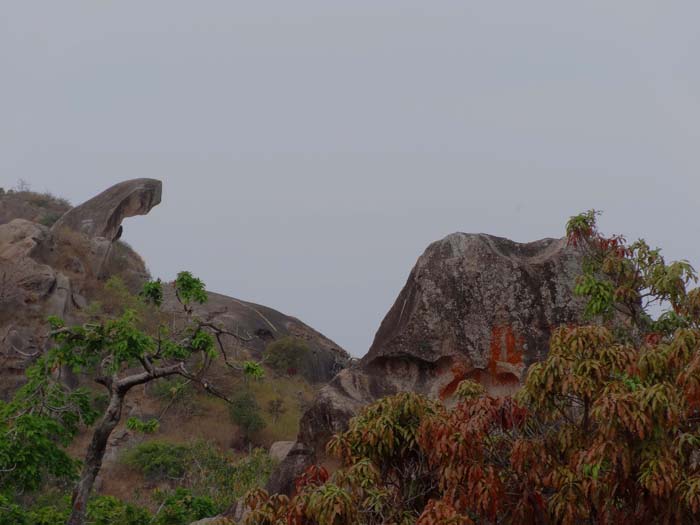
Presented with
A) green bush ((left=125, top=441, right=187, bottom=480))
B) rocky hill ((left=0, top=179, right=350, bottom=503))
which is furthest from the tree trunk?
Result: rocky hill ((left=0, top=179, right=350, bottom=503))

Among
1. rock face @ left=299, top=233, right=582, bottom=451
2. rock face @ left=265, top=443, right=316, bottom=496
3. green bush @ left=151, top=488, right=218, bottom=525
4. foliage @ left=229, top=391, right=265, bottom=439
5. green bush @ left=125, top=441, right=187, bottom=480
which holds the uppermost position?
rock face @ left=299, top=233, right=582, bottom=451

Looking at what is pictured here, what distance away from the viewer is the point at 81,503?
930 centimetres

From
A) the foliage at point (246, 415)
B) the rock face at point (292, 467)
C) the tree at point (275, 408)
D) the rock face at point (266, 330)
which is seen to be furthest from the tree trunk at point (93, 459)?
the rock face at point (266, 330)

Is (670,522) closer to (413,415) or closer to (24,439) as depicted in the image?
(413,415)

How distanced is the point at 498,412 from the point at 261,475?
11769 millimetres

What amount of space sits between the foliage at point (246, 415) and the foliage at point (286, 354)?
5.29m

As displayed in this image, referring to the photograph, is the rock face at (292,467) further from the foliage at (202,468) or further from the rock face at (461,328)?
the foliage at (202,468)

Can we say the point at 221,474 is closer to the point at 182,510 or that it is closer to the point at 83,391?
the point at 182,510

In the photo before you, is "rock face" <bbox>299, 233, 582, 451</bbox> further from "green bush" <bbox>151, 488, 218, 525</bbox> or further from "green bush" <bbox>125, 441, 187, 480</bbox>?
"green bush" <bbox>125, 441, 187, 480</bbox>

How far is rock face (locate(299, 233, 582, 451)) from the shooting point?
989 cm

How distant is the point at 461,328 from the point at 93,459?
14.4 feet

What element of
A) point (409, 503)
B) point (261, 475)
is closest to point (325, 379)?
point (261, 475)

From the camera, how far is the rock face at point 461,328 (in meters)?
9.89

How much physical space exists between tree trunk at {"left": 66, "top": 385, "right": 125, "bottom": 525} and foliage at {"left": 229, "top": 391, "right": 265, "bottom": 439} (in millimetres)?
14167
